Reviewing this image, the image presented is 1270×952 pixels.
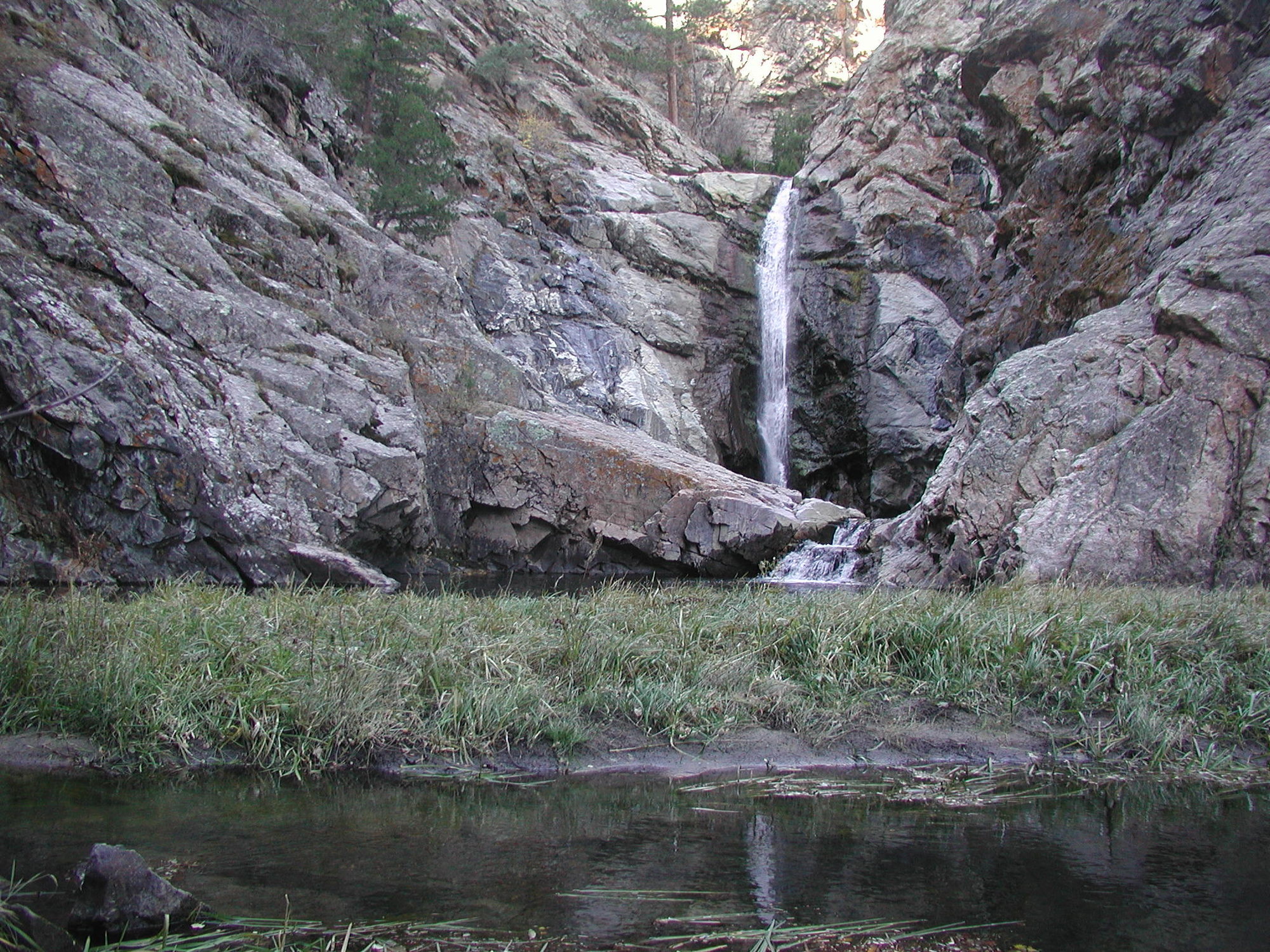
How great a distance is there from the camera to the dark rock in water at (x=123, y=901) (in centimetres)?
241

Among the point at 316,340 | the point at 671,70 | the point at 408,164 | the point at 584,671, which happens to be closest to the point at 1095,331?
the point at 584,671

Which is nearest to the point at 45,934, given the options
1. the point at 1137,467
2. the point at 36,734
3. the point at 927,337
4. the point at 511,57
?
the point at 36,734

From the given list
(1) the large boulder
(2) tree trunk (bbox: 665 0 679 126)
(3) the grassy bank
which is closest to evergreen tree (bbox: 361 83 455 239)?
(1) the large boulder

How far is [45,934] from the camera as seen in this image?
96.0 inches

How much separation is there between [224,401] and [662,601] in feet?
28.4

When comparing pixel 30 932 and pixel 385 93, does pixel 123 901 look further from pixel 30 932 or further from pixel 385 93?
pixel 385 93

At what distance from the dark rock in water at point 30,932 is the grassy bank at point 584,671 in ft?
5.65

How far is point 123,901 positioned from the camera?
2.45 metres

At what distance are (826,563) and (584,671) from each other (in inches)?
487

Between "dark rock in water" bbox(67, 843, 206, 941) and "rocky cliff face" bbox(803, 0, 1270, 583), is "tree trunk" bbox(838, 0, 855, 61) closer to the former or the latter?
"rocky cliff face" bbox(803, 0, 1270, 583)

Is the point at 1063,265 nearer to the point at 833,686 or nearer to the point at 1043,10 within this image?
the point at 1043,10

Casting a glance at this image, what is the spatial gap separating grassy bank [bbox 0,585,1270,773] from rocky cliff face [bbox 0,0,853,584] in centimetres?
233

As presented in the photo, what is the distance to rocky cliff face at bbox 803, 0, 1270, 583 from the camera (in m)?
11.4

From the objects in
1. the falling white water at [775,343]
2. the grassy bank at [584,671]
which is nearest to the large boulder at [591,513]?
the falling white water at [775,343]
